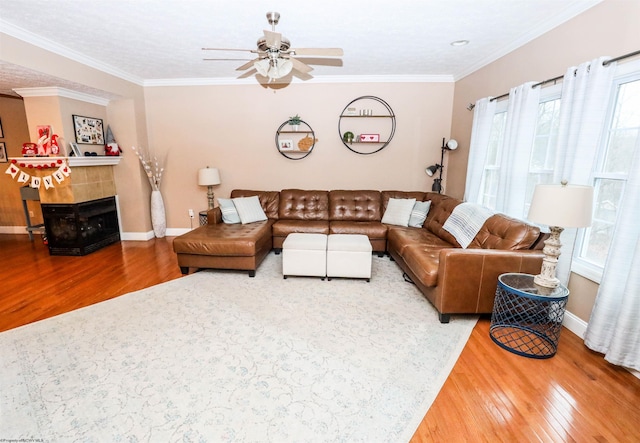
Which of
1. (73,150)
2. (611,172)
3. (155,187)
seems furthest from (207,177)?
(611,172)

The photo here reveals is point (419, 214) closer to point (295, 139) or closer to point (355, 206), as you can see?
point (355, 206)

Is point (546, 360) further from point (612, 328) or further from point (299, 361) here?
point (299, 361)

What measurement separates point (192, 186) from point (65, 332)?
124 inches

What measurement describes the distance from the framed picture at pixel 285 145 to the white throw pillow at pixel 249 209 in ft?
3.28

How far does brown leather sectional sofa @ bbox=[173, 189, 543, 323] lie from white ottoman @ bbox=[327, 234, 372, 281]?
17.1 inches

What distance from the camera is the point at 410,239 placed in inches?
138

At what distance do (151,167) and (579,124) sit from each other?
18.3 feet

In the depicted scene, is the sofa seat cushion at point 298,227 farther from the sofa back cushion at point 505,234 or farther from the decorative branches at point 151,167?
the decorative branches at point 151,167

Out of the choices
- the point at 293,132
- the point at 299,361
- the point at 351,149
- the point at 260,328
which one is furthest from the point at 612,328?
the point at 293,132

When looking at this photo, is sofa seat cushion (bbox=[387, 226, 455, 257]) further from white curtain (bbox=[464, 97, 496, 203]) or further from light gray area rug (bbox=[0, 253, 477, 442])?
white curtain (bbox=[464, 97, 496, 203])

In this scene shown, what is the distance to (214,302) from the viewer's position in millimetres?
2945

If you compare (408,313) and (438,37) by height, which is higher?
(438,37)

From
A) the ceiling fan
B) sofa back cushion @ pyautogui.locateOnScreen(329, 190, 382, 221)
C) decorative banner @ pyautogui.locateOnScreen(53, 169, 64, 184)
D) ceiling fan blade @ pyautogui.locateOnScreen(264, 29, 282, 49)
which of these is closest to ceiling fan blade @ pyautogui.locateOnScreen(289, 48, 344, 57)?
the ceiling fan

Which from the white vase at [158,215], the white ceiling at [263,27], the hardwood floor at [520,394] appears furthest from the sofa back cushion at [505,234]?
the white vase at [158,215]
